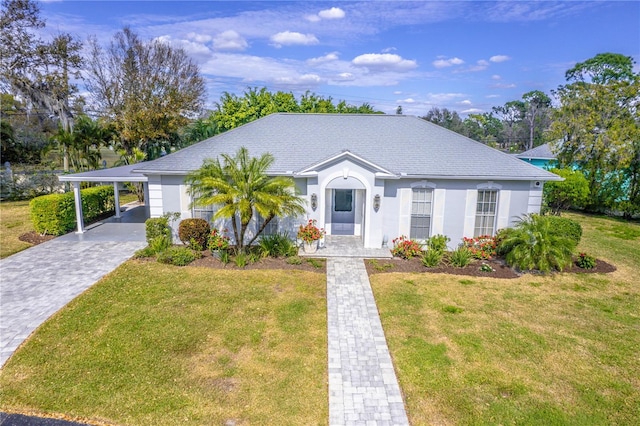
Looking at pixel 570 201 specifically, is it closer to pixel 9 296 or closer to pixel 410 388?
pixel 410 388

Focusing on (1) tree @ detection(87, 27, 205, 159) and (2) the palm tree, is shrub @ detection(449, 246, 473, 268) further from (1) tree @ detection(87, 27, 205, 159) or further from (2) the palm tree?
(1) tree @ detection(87, 27, 205, 159)

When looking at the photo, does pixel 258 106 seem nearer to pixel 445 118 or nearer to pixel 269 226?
pixel 269 226

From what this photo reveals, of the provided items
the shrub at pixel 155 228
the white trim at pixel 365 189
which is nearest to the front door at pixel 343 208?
the white trim at pixel 365 189

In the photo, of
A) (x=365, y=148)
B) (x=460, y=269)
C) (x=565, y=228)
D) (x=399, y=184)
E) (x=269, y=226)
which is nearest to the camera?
(x=460, y=269)

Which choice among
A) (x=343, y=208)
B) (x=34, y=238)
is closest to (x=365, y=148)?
(x=343, y=208)

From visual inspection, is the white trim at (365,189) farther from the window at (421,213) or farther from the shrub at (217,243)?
the shrub at (217,243)
